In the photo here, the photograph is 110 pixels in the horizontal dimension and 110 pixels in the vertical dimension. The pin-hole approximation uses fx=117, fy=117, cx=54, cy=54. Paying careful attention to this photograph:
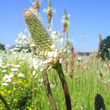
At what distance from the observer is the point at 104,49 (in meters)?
8.01

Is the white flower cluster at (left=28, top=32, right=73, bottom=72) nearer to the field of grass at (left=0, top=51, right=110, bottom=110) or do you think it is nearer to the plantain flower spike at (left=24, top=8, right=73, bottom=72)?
the plantain flower spike at (left=24, top=8, right=73, bottom=72)

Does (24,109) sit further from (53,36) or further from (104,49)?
(104,49)

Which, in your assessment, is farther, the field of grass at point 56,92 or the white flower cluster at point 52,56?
the field of grass at point 56,92

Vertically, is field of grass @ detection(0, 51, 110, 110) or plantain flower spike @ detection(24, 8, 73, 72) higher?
plantain flower spike @ detection(24, 8, 73, 72)

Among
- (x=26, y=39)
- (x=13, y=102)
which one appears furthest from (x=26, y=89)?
(x=26, y=39)

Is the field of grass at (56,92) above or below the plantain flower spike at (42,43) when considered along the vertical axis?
below

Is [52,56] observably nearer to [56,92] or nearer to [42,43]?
[42,43]

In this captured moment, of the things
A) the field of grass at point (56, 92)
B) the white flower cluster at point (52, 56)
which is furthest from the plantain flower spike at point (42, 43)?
the field of grass at point (56, 92)

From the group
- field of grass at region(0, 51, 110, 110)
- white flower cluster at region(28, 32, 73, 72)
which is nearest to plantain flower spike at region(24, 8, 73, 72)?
white flower cluster at region(28, 32, 73, 72)

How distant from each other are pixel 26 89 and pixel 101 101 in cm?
207

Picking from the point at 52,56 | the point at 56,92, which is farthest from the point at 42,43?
the point at 56,92

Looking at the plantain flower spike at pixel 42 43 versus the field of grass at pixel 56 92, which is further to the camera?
the field of grass at pixel 56 92

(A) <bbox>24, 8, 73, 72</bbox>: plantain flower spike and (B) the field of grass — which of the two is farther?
(B) the field of grass

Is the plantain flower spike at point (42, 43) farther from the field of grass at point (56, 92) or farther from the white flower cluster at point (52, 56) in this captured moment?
the field of grass at point (56, 92)
